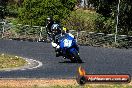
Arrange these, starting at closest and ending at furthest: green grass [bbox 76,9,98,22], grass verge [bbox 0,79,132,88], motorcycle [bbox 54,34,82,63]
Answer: grass verge [bbox 0,79,132,88], motorcycle [bbox 54,34,82,63], green grass [bbox 76,9,98,22]

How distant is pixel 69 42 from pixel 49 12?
19.5 m

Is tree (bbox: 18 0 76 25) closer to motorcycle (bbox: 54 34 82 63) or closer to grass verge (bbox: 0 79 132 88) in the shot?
motorcycle (bbox: 54 34 82 63)

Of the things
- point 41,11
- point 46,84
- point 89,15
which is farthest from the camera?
point 89,15

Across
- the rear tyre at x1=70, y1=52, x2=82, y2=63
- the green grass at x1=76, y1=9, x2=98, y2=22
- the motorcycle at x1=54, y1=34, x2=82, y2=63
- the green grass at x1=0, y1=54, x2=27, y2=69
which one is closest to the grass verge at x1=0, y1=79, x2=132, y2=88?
the green grass at x1=0, y1=54, x2=27, y2=69

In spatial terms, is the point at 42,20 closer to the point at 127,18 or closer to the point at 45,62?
the point at 127,18

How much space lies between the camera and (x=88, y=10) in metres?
66.9

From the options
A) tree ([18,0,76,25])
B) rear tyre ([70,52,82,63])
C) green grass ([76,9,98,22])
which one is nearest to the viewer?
rear tyre ([70,52,82,63])

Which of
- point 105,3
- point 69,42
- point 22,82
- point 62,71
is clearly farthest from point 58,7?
point 22,82

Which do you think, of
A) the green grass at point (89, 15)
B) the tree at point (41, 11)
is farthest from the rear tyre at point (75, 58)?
the green grass at point (89, 15)

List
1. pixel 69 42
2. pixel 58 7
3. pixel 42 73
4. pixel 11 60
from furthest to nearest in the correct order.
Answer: pixel 58 7 < pixel 69 42 < pixel 11 60 < pixel 42 73

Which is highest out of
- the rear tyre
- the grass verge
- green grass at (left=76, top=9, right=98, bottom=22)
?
the grass verge

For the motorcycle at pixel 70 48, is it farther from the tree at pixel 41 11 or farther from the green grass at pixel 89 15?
the green grass at pixel 89 15

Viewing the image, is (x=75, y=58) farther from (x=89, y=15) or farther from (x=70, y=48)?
(x=89, y=15)

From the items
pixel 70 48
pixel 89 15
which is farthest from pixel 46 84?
pixel 89 15
